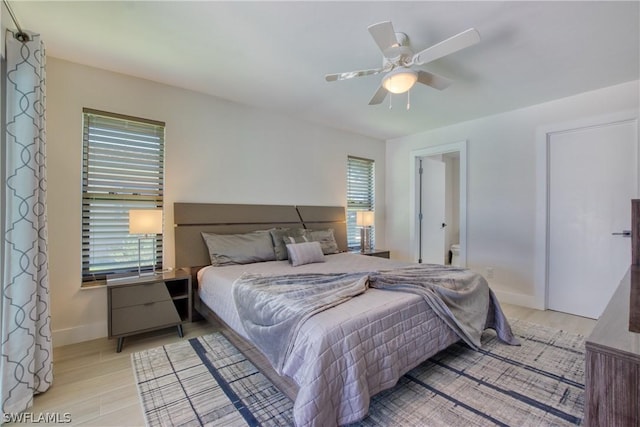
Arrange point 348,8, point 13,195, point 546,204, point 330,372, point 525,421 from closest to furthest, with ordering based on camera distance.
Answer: point 330,372 → point 525,421 → point 13,195 → point 348,8 → point 546,204

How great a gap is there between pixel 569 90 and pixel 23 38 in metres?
4.81

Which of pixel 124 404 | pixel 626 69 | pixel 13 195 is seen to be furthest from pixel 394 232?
pixel 13 195

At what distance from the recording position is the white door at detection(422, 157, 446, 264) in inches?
197

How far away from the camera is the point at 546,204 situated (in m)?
3.44

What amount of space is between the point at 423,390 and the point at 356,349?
78 centimetres

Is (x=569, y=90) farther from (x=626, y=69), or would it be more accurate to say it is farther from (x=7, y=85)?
(x=7, y=85)

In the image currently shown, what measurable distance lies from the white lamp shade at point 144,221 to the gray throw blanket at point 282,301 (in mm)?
1014

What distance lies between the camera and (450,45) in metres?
1.79

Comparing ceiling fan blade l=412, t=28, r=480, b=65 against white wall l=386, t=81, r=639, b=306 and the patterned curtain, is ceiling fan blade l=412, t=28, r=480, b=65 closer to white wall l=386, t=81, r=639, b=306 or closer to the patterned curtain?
white wall l=386, t=81, r=639, b=306

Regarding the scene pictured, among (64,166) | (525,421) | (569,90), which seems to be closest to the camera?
(525,421)

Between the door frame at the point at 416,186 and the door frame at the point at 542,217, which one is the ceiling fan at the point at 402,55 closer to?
the door frame at the point at 542,217

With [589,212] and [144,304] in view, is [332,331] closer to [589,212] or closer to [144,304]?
[144,304]

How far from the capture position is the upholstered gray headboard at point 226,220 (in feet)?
10.0

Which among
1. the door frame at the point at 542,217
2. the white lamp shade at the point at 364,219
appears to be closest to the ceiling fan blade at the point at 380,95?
the white lamp shade at the point at 364,219
